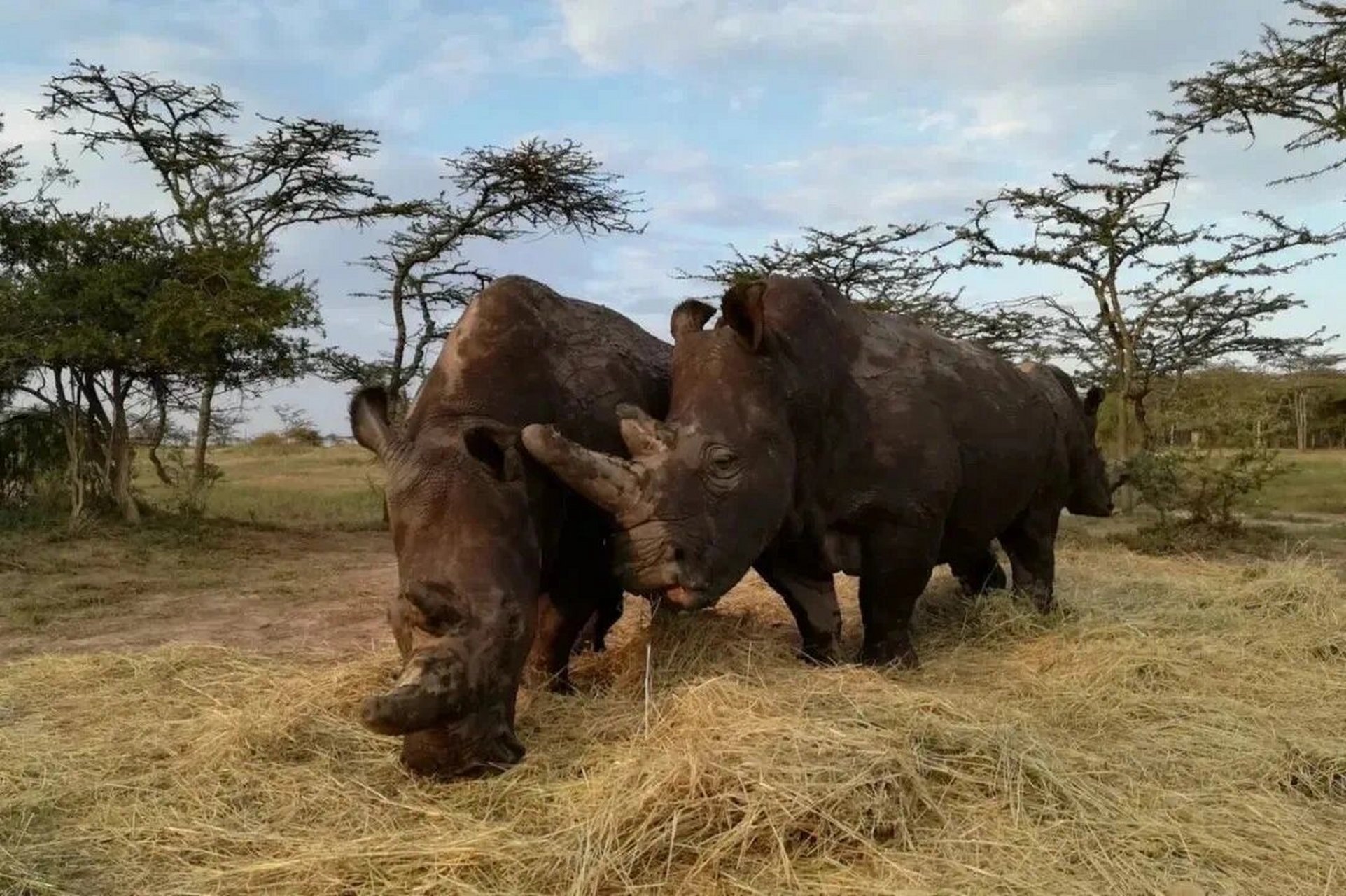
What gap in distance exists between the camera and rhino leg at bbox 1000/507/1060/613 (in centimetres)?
780

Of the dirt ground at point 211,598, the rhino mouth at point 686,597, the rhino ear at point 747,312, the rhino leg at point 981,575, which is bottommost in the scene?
the dirt ground at point 211,598

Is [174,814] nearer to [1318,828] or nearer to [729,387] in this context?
[729,387]

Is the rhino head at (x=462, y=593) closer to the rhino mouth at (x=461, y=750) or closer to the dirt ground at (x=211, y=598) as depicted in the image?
the rhino mouth at (x=461, y=750)

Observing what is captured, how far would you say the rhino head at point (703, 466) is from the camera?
4.75 m

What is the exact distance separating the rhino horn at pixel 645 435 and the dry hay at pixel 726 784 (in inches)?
41.5

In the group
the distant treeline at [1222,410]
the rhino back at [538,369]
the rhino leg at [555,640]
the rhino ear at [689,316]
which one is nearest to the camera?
the rhino back at [538,369]

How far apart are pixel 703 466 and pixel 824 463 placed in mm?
1128

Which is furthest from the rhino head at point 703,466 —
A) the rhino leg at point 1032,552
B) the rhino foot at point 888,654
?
the rhino leg at point 1032,552

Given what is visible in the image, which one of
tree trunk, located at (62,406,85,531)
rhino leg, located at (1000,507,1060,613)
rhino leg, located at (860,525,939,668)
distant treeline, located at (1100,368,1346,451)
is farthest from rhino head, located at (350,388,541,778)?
distant treeline, located at (1100,368,1346,451)

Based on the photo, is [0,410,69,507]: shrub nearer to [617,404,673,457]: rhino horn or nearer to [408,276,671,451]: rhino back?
[408,276,671,451]: rhino back

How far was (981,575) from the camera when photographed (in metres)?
8.34

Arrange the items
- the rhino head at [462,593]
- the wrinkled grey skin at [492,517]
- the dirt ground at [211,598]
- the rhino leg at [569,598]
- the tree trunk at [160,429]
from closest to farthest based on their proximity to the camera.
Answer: the rhino head at [462,593] < the wrinkled grey skin at [492,517] < the rhino leg at [569,598] < the dirt ground at [211,598] < the tree trunk at [160,429]

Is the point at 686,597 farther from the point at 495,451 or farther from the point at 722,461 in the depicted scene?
the point at 495,451

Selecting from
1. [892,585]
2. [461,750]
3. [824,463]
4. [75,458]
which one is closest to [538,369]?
→ [824,463]
